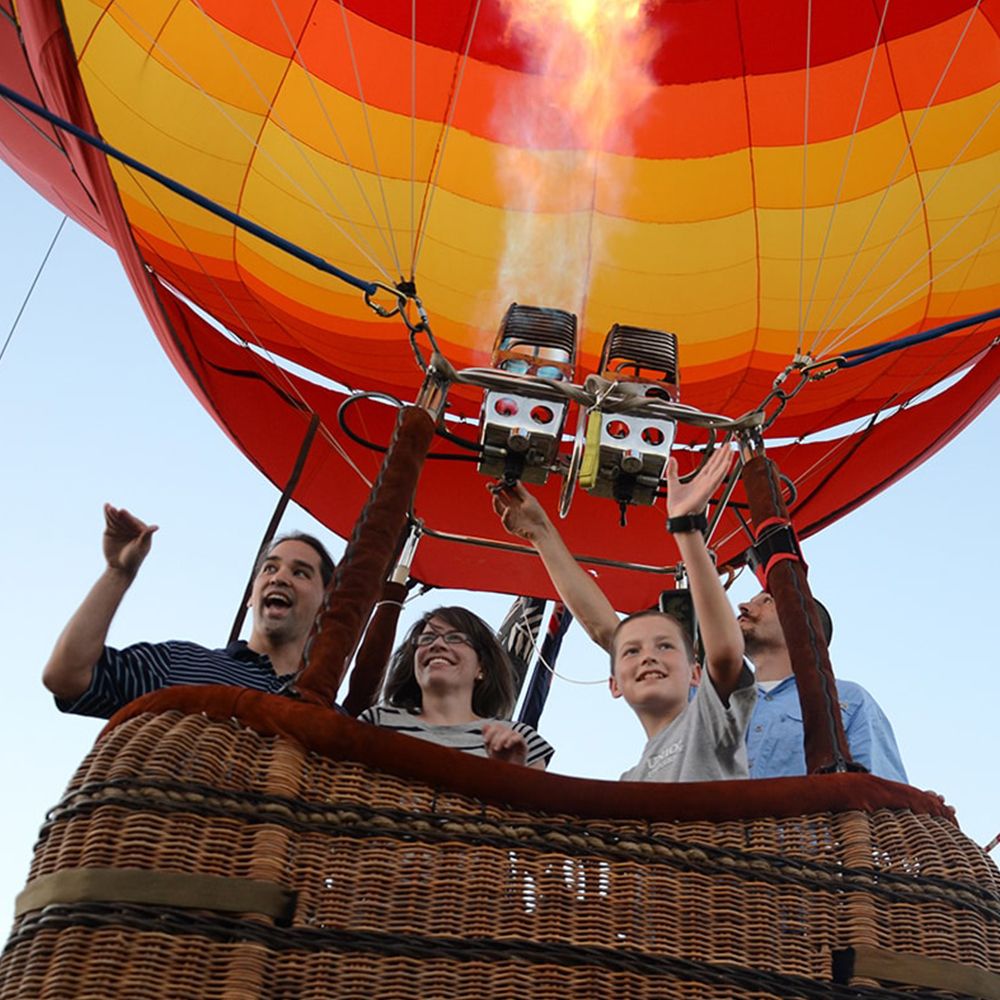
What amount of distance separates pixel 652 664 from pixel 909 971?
86 centimetres

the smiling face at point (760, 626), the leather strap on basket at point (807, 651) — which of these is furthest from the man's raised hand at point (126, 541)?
the smiling face at point (760, 626)

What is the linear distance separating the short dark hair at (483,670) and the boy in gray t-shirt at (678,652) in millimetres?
168

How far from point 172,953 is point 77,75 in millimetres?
2861

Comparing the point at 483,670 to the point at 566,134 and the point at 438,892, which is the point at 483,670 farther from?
the point at 566,134

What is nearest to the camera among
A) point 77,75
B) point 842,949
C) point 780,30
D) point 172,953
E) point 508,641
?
point 172,953

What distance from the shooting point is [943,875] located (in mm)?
1350

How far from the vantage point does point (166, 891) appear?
122 centimetres

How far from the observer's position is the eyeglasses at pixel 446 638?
244 centimetres

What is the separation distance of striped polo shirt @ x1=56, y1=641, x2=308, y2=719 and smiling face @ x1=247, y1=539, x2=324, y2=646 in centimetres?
5

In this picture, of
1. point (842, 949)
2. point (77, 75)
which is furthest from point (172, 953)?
point (77, 75)

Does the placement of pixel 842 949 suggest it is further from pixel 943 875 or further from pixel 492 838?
pixel 492 838

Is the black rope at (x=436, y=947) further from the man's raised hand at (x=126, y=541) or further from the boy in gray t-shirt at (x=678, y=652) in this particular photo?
the man's raised hand at (x=126, y=541)

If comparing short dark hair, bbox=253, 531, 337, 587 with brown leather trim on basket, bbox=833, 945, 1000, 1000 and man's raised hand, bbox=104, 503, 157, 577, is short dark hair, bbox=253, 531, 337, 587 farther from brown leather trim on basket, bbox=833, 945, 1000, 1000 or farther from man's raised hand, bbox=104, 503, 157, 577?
brown leather trim on basket, bbox=833, 945, 1000, 1000

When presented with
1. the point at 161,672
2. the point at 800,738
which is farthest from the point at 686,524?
the point at 161,672
